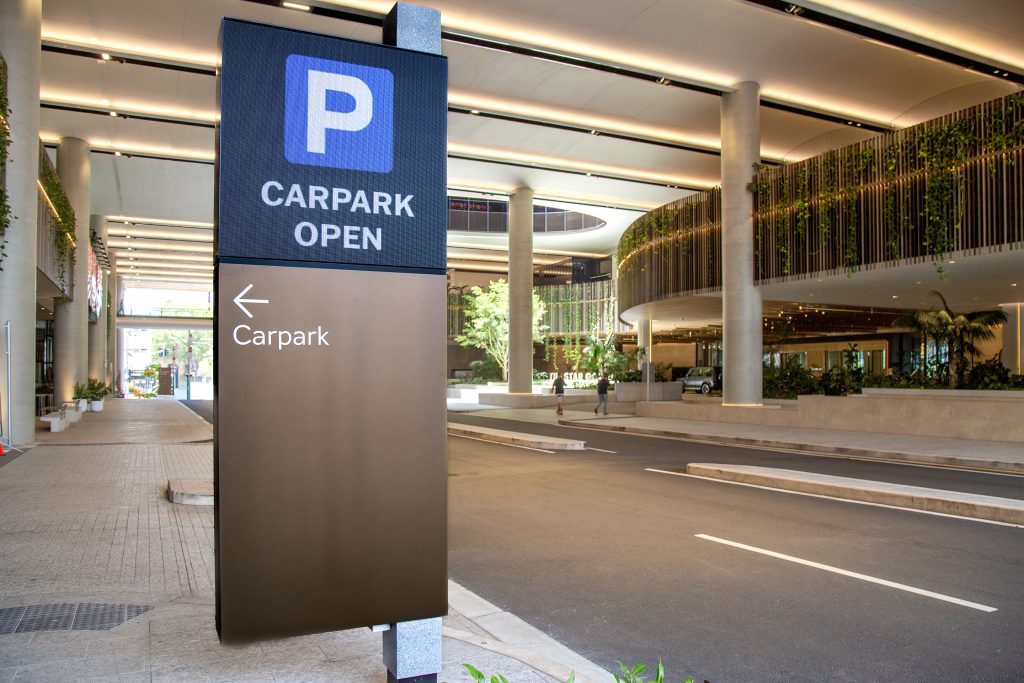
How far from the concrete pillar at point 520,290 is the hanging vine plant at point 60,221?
Answer: 19.0 metres

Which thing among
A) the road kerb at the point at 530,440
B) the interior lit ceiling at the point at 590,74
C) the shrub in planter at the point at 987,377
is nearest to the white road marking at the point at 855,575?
the road kerb at the point at 530,440

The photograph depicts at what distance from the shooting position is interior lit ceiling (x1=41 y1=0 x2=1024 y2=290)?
19703 millimetres

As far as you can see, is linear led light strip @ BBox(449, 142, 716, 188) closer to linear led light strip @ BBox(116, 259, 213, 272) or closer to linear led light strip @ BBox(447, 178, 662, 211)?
linear led light strip @ BBox(447, 178, 662, 211)

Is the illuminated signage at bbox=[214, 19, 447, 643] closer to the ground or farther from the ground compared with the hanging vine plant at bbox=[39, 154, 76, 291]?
closer to the ground

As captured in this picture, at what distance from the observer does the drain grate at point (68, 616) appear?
4.91 meters

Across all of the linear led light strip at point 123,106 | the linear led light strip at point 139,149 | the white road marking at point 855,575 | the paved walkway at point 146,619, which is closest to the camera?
the paved walkway at point 146,619

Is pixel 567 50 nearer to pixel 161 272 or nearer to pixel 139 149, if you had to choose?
pixel 139 149

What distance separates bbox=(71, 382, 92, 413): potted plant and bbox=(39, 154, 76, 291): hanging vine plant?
4935mm

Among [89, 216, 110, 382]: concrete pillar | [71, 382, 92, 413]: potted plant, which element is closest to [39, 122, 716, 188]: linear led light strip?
[71, 382, 92, 413]: potted plant

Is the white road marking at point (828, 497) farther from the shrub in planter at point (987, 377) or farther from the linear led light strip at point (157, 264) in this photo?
the linear led light strip at point (157, 264)

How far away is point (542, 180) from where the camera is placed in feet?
117

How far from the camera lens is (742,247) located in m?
24.0

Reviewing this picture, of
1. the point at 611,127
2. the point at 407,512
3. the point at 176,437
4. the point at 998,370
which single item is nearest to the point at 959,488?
the point at 407,512

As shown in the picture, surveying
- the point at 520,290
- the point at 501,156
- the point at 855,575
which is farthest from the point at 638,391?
the point at 855,575
